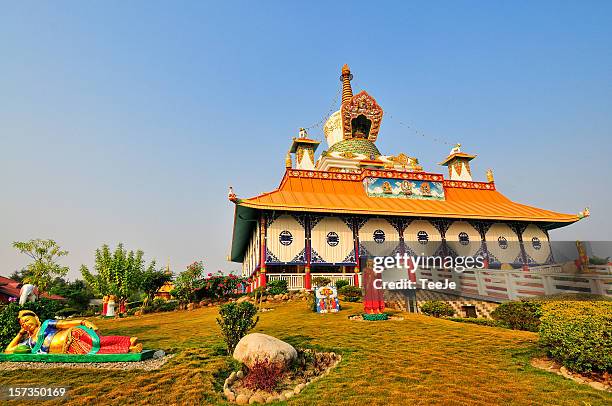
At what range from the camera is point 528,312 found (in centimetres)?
1108

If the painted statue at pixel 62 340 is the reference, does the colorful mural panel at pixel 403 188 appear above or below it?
above

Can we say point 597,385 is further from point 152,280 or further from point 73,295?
point 73,295

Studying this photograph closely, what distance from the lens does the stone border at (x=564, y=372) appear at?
5.68 meters

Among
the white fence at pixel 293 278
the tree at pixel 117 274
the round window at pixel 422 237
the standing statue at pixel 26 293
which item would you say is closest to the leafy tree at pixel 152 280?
the tree at pixel 117 274

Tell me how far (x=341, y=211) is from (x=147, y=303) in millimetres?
12120

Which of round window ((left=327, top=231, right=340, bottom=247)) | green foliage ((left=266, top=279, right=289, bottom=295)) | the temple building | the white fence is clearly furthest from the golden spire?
green foliage ((left=266, top=279, right=289, bottom=295))

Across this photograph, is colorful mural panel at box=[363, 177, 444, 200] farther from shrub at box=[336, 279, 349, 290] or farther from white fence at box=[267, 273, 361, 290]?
white fence at box=[267, 273, 361, 290]

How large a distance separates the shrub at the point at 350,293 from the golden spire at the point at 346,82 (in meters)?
29.3

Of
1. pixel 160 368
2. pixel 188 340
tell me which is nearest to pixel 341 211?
pixel 188 340

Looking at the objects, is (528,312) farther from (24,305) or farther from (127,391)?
(24,305)

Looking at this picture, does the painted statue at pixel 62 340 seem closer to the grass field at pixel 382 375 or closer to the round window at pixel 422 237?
the grass field at pixel 382 375

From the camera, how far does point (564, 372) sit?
20.7ft

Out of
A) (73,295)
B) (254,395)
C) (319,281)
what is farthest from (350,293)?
(73,295)

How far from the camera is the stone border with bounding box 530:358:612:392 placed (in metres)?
5.68
